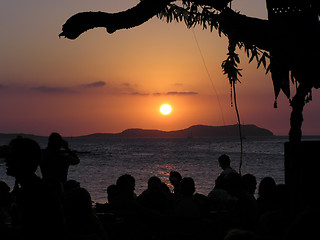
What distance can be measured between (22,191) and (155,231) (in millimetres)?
2780

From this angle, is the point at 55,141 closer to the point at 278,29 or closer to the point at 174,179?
the point at 174,179

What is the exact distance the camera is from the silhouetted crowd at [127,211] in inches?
107

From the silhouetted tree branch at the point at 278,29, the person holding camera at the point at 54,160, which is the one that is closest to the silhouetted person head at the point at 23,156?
the silhouetted tree branch at the point at 278,29

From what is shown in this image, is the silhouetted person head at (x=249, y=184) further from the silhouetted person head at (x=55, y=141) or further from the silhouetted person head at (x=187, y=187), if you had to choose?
the silhouetted person head at (x=55, y=141)

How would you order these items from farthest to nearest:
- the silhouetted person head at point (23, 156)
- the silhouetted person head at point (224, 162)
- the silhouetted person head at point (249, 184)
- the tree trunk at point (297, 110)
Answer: the silhouetted person head at point (224, 162), the silhouetted person head at point (249, 184), the tree trunk at point (297, 110), the silhouetted person head at point (23, 156)

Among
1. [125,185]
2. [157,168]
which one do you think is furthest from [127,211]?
[157,168]

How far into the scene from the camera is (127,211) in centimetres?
554

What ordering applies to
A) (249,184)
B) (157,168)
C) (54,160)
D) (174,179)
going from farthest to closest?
(157,168), (174,179), (249,184), (54,160)

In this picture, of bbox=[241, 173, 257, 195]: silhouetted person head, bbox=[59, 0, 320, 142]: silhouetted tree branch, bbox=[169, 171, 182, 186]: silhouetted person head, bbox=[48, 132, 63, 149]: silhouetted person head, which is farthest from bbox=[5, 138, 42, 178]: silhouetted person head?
bbox=[169, 171, 182, 186]: silhouetted person head

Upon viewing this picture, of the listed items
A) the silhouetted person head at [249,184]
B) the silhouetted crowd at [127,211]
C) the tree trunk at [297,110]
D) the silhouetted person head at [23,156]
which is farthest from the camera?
the silhouetted person head at [249,184]

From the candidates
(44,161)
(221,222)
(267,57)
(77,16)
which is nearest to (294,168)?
(221,222)

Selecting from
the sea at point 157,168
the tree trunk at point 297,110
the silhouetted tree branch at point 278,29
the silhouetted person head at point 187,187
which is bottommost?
the sea at point 157,168

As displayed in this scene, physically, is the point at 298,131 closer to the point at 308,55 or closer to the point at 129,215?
the point at 308,55

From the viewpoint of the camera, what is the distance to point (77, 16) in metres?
5.14
